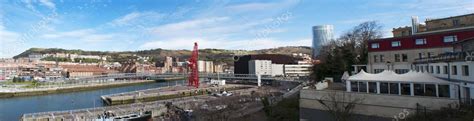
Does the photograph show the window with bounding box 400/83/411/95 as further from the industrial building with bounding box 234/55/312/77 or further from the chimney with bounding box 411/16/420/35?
the industrial building with bounding box 234/55/312/77

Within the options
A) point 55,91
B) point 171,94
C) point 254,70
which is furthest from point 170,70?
point 171,94

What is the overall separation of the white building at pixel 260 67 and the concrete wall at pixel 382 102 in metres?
62.5

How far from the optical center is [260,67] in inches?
3081

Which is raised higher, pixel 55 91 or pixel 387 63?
pixel 387 63

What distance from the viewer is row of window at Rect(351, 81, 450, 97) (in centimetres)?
1080

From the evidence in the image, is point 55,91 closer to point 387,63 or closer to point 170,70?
point 387,63

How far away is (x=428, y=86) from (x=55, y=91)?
2108 inches

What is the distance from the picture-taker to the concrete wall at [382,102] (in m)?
10.1

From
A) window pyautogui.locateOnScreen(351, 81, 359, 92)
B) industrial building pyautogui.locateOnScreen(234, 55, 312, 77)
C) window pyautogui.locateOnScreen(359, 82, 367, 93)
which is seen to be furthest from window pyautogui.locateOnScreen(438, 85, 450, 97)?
industrial building pyautogui.locateOnScreen(234, 55, 312, 77)

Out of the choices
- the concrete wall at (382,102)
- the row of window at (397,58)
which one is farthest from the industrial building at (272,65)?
the concrete wall at (382,102)

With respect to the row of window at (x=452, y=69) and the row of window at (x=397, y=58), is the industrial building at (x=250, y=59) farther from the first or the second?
the row of window at (x=452, y=69)

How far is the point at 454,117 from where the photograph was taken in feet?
28.9

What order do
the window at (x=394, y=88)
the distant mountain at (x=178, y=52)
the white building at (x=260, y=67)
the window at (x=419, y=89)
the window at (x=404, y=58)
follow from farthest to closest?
the distant mountain at (x=178, y=52) → the white building at (x=260, y=67) → the window at (x=404, y=58) → the window at (x=394, y=88) → the window at (x=419, y=89)

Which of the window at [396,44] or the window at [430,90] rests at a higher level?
the window at [396,44]
